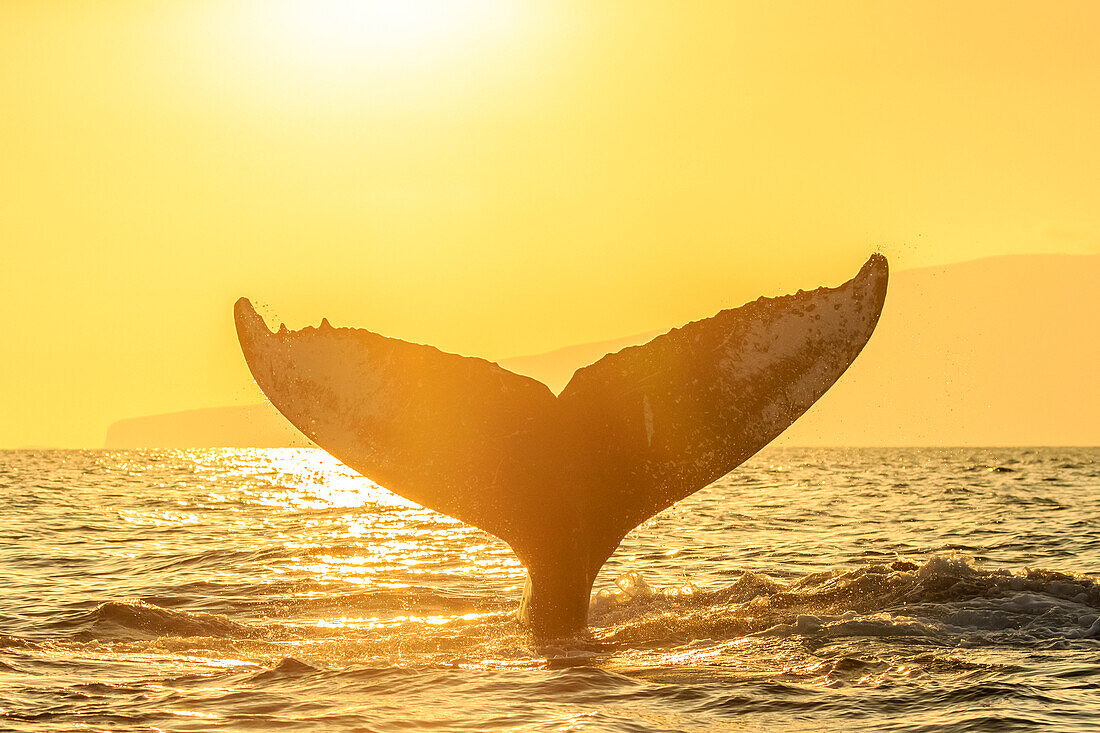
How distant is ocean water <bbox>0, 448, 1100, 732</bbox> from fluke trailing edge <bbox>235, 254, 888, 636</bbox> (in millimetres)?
1169

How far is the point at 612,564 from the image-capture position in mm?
15828

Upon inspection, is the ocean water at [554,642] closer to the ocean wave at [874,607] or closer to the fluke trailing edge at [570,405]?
the ocean wave at [874,607]

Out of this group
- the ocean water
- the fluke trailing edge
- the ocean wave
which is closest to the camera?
the ocean water

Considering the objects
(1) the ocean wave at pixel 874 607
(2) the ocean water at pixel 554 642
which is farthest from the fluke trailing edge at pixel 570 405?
(1) the ocean wave at pixel 874 607

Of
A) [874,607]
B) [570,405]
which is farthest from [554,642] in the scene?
[874,607]

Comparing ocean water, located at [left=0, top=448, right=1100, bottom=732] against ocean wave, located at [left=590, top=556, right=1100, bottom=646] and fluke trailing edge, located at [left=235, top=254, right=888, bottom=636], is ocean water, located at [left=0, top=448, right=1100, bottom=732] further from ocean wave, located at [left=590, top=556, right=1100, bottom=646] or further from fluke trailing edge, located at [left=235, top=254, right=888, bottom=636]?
fluke trailing edge, located at [left=235, top=254, right=888, bottom=636]

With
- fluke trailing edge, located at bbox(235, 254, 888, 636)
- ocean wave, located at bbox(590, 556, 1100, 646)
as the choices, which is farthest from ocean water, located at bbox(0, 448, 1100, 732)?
fluke trailing edge, located at bbox(235, 254, 888, 636)

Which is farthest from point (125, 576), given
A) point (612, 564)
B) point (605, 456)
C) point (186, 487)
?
point (186, 487)

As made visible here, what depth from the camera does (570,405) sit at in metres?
7.46

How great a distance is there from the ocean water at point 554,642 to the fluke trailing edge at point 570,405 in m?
1.17

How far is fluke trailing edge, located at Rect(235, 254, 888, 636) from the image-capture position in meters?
7.34

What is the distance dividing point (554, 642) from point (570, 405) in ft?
6.10

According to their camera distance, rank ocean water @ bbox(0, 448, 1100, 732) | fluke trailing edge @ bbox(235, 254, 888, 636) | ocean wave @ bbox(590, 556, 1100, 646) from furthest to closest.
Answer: ocean wave @ bbox(590, 556, 1100, 646), fluke trailing edge @ bbox(235, 254, 888, 636), ocean water @ bbox(0, 448, 1100, 732)

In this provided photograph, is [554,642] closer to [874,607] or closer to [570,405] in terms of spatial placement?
[570,405]
